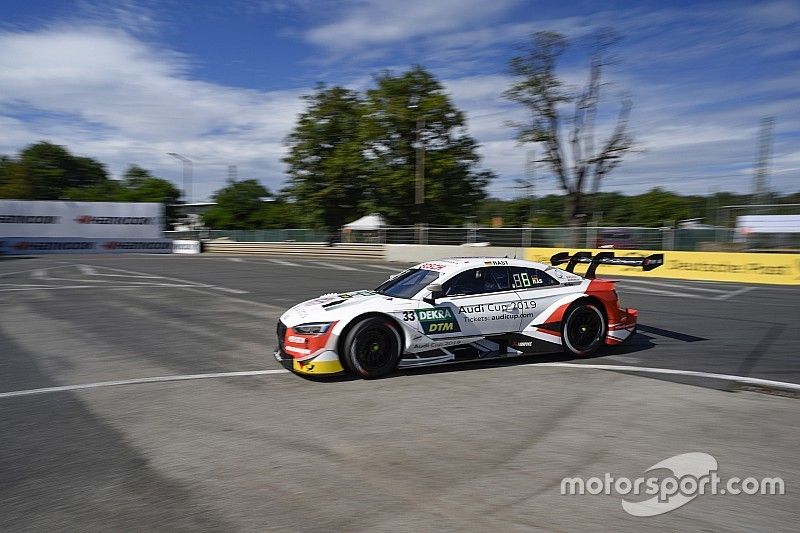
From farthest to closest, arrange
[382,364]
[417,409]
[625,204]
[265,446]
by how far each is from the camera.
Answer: [625,204], [382,364], [417,409], [265,446]

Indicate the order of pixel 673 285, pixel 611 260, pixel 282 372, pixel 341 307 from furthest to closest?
pixel 673 285, pixel 611 260, pixel 282 372, pixel 341 307

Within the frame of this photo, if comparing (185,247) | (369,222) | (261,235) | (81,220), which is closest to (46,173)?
(81,220)

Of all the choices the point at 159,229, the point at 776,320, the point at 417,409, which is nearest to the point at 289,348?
the point at 417,409

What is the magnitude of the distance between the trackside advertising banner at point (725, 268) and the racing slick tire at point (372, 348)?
48.1 feet

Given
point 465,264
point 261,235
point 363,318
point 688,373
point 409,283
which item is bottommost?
point 688,373

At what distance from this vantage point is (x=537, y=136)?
37.1 m

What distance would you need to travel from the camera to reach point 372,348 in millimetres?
7512

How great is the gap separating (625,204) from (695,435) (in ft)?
267

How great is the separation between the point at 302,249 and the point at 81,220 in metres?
18.7

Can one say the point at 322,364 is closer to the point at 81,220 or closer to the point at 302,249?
the point at 302,249

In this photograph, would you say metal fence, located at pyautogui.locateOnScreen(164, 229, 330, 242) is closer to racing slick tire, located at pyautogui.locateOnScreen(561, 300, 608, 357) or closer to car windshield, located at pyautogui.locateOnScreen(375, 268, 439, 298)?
car windshield, located at pyautogui.locateOnScreen(375, 268, 439, 298)

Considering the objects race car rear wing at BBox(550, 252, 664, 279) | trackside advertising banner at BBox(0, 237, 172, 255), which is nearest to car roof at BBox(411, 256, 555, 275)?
race car rear wing at BBox(550, 252, 664, 279)

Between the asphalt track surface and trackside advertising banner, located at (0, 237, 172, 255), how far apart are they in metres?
41.8

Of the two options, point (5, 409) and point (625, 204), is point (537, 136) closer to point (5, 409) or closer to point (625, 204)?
point (5, 409)
